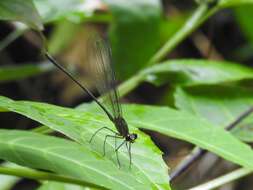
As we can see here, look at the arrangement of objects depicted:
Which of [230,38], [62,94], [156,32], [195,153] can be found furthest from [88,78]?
[195,153]

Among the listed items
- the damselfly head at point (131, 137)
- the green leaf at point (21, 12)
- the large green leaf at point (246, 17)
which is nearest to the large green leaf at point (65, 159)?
the damselfly head at point (131, 137)

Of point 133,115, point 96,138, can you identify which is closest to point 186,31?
point 133,115

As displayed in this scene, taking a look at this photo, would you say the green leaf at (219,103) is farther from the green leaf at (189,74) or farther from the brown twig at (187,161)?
the brown twig at (187,161)

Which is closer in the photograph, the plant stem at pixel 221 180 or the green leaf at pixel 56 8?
the plant stem at pixel 221 180

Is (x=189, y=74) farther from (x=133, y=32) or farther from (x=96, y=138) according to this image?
(x=96, y=138)

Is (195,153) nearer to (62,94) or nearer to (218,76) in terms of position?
(218,76)

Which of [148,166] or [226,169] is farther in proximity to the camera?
[226,169]

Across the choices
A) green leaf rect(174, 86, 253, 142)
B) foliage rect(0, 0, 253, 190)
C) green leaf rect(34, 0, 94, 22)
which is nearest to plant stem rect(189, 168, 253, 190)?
foliage rect(0, 0, 253, 190)
